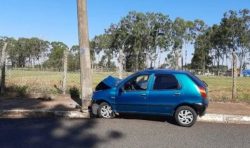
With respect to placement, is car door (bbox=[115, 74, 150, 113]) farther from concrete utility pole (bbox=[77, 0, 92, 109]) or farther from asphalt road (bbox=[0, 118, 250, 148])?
concrete utility pole (bbox=[77, 0, 92, 109])

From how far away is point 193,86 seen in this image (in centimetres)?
1059

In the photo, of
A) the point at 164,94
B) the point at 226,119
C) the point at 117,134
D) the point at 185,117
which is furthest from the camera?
the point at 226,119

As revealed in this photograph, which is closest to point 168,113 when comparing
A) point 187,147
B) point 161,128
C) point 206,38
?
point 161,128

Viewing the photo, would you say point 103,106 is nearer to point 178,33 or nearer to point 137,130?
point 137,130

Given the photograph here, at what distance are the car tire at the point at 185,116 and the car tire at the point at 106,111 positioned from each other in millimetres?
1935

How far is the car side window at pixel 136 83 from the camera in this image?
36.7 feet

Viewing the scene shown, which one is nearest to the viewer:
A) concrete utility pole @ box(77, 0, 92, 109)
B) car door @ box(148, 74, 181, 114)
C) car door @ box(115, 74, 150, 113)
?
car door @ box(148, 74, 181, 114)

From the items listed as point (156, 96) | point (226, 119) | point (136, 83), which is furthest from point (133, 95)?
point (226, 119)

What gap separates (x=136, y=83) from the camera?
1131cm

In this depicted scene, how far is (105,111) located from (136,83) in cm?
120

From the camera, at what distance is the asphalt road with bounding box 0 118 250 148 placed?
8305 mm

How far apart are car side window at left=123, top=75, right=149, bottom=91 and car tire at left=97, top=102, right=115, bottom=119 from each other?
0.73 m

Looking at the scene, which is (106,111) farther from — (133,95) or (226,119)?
(226,119)

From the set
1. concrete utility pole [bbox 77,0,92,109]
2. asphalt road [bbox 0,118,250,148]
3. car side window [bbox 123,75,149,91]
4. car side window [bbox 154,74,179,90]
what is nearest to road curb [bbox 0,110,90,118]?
concrete utility pole [bbox 77,0,92,109]
